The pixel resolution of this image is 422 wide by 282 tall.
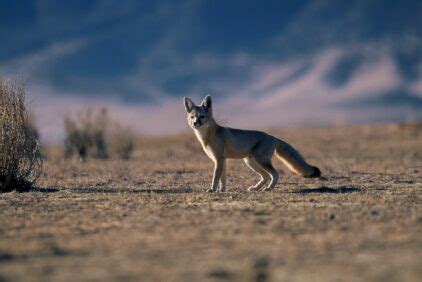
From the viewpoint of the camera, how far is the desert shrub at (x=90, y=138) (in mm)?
24859

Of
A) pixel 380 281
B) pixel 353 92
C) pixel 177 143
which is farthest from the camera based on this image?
pixel 353 92

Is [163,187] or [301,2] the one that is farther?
[301,2]

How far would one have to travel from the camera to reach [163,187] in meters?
12.4

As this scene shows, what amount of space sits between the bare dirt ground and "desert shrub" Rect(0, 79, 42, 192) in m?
0.60

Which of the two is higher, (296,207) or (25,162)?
(25,162)

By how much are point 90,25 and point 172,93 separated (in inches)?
1650

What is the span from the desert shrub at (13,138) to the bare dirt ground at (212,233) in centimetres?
60

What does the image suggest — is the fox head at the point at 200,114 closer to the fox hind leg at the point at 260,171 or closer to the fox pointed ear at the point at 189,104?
the fox pointed ear at the point at 189,104

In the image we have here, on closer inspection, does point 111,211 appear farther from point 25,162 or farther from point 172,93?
point 172,93

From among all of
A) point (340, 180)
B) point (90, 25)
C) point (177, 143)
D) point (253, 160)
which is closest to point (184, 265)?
point (253, 160)

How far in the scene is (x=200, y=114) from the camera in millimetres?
11609

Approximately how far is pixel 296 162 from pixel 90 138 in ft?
48.0

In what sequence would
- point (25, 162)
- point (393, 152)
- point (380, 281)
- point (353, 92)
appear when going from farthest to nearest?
point (353, 92) → point (393, 152) → point (25, 162) → point (380, 281)

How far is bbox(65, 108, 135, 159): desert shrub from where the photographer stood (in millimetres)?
24859
